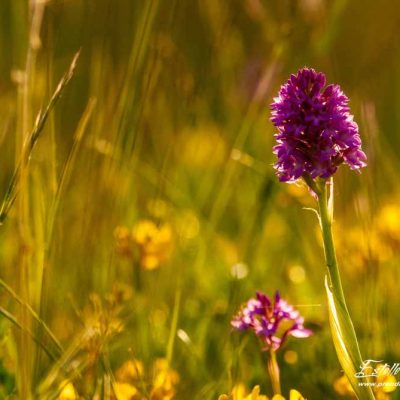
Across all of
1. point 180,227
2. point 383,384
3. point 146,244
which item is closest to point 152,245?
point 146,244

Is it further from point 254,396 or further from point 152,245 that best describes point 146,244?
point 254,396

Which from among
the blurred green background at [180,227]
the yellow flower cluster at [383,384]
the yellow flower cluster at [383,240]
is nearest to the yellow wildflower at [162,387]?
the blurred green background at [180,227]

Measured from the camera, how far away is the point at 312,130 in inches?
35.3

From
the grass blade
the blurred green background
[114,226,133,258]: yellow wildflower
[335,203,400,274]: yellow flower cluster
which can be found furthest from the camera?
[335,203,400,274]: yellow flower cluster

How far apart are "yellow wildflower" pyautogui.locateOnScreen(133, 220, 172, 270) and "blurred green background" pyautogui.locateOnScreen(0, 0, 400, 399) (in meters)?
0.02

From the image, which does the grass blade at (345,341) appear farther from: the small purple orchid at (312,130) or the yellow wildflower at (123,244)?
the yellow wildflower at (123,244)

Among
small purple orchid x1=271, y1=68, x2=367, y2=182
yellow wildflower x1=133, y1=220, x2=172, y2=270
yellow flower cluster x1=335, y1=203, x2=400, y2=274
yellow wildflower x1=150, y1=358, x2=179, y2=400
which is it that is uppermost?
small purple orchid x1=271, y1=68, x2=367, y2=182

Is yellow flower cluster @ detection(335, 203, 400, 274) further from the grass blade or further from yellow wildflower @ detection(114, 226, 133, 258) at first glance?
the grass blade

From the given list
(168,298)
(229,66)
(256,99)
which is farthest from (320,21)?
(168,298)

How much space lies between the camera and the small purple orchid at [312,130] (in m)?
0.89

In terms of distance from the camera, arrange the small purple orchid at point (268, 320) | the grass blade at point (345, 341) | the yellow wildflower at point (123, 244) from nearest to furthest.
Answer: the grass blade at point (345, 341) → the small purple orchid at point (268, 320) → the yellow wildflower at point (123, 244)

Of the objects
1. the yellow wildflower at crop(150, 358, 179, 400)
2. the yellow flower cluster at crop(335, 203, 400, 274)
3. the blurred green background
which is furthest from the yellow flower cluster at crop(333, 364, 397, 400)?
the yellow flower cluster at crop(335, 203, 400, 274)

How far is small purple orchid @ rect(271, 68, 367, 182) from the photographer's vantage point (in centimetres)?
89

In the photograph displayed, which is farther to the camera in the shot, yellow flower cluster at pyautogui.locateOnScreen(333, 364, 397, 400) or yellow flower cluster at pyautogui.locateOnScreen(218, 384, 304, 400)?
yellow flower cluster at pyautogui.locateOnScreen(333, 364, 397, 400)
